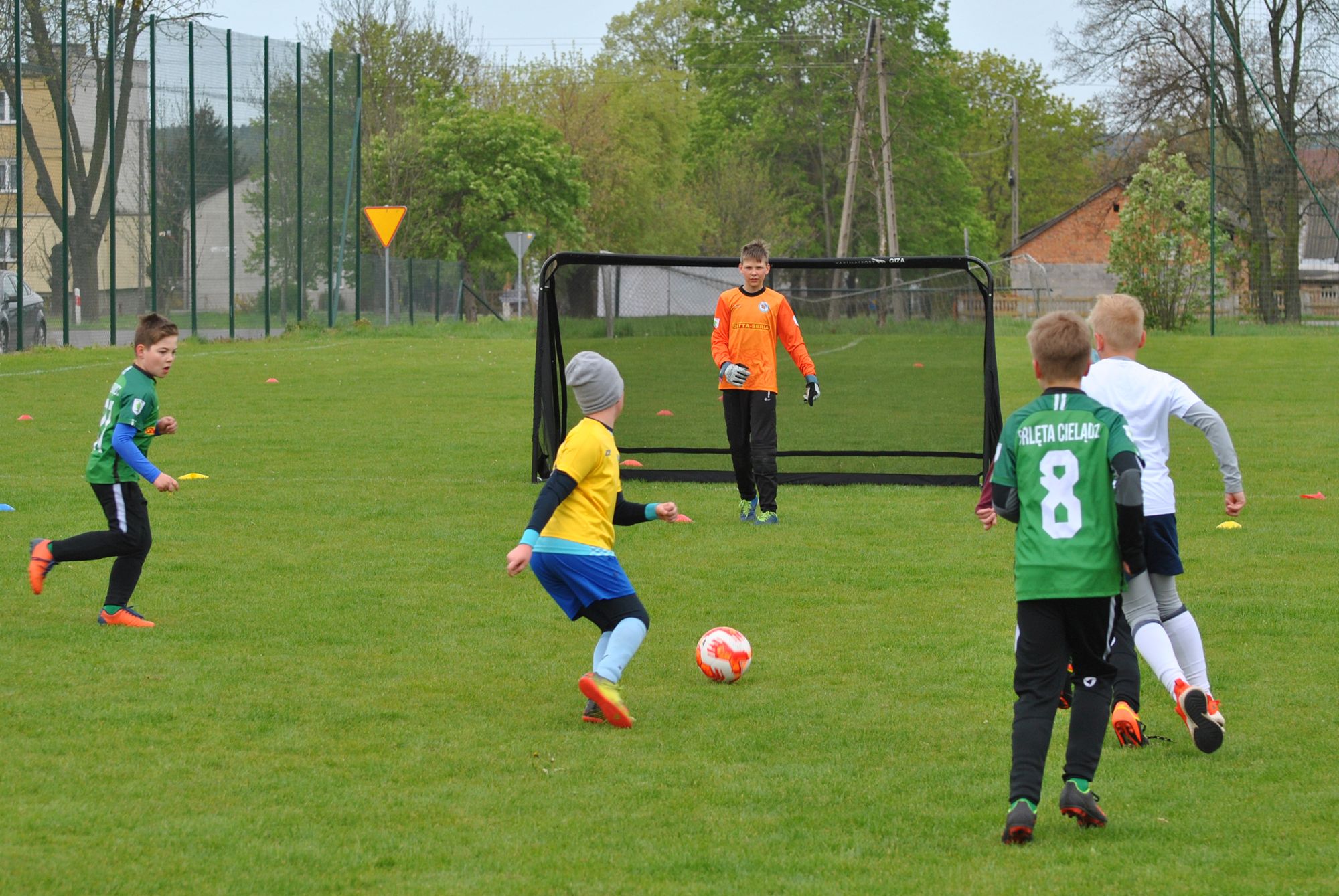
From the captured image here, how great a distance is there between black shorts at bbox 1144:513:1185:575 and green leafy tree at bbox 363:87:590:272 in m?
44.3

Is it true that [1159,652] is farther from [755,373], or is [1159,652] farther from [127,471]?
[755,373]

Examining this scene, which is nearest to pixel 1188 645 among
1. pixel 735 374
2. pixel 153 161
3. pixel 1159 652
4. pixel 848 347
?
pixel 1159 652

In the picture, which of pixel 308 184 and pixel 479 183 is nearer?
pixel 308 184

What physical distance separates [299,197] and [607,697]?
28573mm

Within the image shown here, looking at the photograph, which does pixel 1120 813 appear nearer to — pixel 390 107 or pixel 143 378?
pixel 143 378

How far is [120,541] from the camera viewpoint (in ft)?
23.0

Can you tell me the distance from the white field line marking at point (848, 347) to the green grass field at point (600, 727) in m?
2.63

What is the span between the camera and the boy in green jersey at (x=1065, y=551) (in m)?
4.24

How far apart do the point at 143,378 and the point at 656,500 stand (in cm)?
503

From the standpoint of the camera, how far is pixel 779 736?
537 cm

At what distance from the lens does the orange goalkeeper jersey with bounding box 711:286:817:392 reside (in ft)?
33.9

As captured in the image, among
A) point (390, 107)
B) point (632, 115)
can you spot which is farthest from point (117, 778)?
point (632, 115)

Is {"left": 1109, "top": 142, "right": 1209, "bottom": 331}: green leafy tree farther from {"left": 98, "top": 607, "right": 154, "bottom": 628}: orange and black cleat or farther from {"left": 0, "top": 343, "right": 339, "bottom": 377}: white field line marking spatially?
{"left": 98, "top": 607, "right": 154, "bottom": 628}: orange and black cleat

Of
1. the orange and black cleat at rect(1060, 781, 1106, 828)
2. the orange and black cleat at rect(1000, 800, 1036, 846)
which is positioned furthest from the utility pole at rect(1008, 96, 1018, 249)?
the orange and black cleat at rect(1000, 800, 1036, 846)
